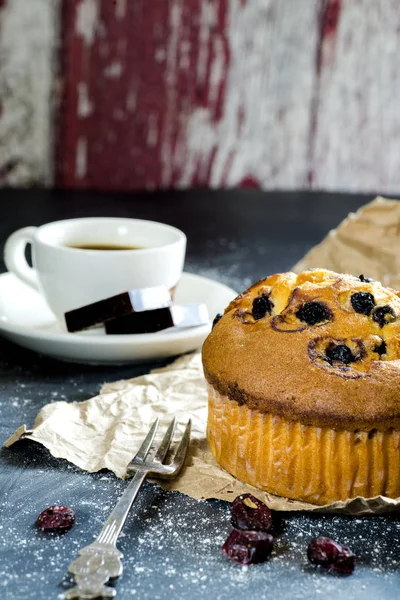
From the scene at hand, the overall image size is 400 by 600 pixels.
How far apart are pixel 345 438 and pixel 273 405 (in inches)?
4.9

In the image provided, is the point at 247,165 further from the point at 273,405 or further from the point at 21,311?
the point at 273,405

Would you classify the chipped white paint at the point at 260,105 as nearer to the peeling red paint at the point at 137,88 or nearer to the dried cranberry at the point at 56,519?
the peeling red paint at the point at 137,88

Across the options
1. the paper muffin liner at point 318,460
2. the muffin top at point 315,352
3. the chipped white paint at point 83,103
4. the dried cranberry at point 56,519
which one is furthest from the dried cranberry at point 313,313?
the chipped white paint at point 83,103

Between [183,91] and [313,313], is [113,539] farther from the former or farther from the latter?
[183,91]

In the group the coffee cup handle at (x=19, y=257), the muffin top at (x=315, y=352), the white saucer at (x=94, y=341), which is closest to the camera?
the muffin top at (x=315, y=352)

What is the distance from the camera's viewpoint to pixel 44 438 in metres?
1.47

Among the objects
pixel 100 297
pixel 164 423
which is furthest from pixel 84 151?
pixel 164 423

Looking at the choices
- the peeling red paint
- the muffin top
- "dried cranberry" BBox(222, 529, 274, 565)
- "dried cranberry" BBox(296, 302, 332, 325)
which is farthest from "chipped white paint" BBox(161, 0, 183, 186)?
"dried cranberry" BBox(222, 529, 274, 565)

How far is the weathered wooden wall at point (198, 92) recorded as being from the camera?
10.7 ft

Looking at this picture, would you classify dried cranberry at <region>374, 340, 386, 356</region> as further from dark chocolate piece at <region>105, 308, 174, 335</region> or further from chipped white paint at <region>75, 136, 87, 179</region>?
chipped white paint at <region>75, 136, 87, 179</region>

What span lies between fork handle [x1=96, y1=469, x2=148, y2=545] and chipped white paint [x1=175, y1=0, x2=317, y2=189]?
2.41 metres

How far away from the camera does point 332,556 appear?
3.77 feet

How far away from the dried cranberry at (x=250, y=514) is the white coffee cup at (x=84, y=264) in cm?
73

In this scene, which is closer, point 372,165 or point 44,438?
point 44,438
